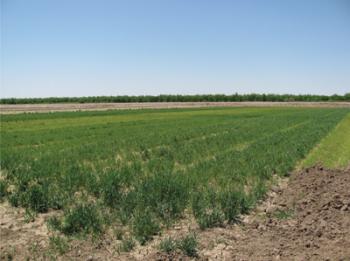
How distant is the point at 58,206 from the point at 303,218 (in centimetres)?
501

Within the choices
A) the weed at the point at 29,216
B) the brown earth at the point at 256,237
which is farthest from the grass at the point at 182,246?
the weed at the point at 29,216

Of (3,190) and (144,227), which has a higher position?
(144,227)

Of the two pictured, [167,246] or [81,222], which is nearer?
[167,246]

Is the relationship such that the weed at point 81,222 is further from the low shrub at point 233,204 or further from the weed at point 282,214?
the weed at point 282,214

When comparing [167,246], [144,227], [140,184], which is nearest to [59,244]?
[144,227]

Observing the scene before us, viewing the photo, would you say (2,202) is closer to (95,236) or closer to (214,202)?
(95,236)

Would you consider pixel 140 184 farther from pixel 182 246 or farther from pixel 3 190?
pixel 182 246

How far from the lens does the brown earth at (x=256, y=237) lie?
6441 mm

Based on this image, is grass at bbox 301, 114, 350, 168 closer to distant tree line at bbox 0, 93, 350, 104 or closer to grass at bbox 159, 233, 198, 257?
grass at bbox 159, 233, 198, 257

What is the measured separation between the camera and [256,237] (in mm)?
7219

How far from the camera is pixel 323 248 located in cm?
645

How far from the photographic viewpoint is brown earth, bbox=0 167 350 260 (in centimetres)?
644

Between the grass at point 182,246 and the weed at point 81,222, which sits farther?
the weed at point 81,222

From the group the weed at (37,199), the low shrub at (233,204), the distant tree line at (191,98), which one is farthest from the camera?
the distant tree line at (191,98)
